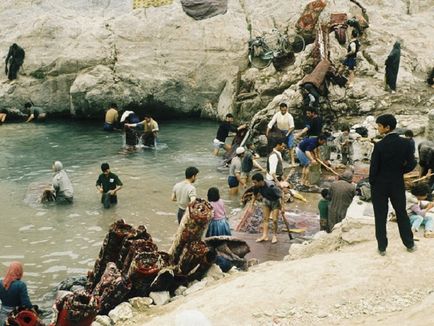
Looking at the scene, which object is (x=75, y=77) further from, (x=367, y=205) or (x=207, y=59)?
(x=367, y=205)

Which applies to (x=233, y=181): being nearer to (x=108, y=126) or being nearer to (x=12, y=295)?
(x=12, y=295)

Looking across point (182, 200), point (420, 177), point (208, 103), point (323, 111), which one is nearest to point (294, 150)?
point (323, 111)

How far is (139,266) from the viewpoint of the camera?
880 centimetres

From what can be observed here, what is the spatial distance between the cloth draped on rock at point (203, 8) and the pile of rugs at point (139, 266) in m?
17.1

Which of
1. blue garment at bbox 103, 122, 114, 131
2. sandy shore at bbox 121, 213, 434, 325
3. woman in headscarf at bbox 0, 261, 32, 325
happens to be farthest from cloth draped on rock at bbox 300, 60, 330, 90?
woman in headscarf at bbox 0, 261, 32, 325

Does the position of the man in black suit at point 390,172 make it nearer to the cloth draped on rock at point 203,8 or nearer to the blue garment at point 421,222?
the blue garment at point 421,222

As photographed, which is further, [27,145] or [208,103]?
[208,103]

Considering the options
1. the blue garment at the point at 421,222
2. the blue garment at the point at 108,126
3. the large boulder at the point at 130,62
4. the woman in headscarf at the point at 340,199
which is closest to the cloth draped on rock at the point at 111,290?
the woman in headscarf at the point at 340,199

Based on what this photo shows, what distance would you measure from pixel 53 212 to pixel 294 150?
640 cm

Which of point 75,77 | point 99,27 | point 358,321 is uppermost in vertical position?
point 99,27

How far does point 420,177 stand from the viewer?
40.3 ft

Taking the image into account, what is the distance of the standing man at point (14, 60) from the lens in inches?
965

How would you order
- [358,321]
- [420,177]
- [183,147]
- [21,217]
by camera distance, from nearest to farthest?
[358,321]
[420,177]
[21,217]
[183,147]

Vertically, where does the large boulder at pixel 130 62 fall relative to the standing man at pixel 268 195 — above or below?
above
